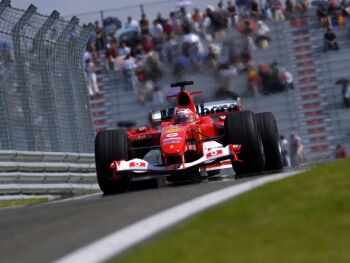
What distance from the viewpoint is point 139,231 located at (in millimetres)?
6926

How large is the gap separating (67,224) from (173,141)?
5.12 m

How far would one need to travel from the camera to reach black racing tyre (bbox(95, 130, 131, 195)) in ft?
43.7

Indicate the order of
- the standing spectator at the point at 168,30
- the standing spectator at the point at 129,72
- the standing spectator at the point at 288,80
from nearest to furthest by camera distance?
the standing spectator at the point at 288,80
the standing spectator at the point at 129,72
the standing spectator at the point at 168,30

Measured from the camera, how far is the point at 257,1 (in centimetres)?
2458

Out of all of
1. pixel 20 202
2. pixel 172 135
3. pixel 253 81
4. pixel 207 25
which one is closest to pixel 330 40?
pixel 253 81

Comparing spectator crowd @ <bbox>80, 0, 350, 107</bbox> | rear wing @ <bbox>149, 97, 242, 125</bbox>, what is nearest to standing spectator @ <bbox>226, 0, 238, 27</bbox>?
spectator crowd @ <bbox>80, 0, 350, 107</bbox>

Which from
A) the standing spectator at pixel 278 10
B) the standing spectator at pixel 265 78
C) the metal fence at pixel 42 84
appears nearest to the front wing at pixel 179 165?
the metal fence at pixel 42 84

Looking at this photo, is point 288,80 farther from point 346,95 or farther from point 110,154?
point 110,154

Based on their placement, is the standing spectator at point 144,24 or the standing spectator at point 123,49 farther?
the standing spectator at point 144,24

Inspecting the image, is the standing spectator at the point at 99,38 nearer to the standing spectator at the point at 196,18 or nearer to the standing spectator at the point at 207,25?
the standing spectator at the point at 196,18

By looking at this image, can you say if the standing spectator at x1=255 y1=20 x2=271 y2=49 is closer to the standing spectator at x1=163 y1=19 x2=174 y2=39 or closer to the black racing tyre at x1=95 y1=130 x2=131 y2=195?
the standing spectator at x1=163 y1=19 x2=174 y2=39

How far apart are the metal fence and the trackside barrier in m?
0.19

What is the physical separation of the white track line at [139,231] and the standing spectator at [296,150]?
13.6 m

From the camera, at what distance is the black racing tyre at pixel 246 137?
12.9m
